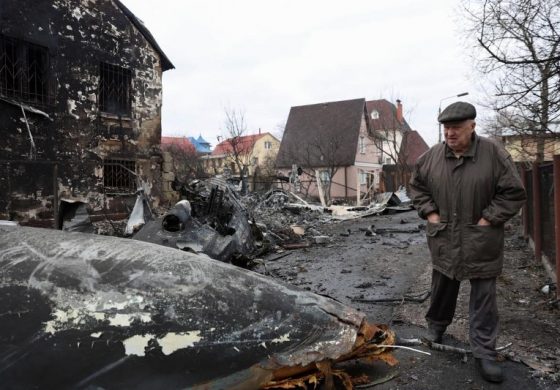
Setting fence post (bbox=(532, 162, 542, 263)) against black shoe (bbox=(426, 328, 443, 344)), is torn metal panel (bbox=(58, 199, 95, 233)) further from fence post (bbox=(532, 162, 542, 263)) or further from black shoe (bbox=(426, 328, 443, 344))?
fence post (bbox=(532, 162, 542, 263))

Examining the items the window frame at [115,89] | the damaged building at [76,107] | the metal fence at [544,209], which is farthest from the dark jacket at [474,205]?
the window frame at [115,89]

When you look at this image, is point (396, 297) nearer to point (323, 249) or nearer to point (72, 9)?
point (323, 249)

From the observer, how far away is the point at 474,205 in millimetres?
2793

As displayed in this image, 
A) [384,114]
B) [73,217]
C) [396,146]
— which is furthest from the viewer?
[384,114]

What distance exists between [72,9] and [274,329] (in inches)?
432

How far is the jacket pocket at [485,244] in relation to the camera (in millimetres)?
2748

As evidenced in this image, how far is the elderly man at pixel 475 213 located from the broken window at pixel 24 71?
32.1 ft

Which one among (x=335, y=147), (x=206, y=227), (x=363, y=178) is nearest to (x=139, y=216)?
(x=206, y=227)

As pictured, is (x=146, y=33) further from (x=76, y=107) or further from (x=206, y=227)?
(x=206, y=227)

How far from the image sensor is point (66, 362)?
2.04 m

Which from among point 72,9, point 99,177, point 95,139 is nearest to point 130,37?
point 72,9

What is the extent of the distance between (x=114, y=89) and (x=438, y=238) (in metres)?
10.9

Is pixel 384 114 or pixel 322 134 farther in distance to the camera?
pixel 384 114

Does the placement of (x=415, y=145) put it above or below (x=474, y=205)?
above
